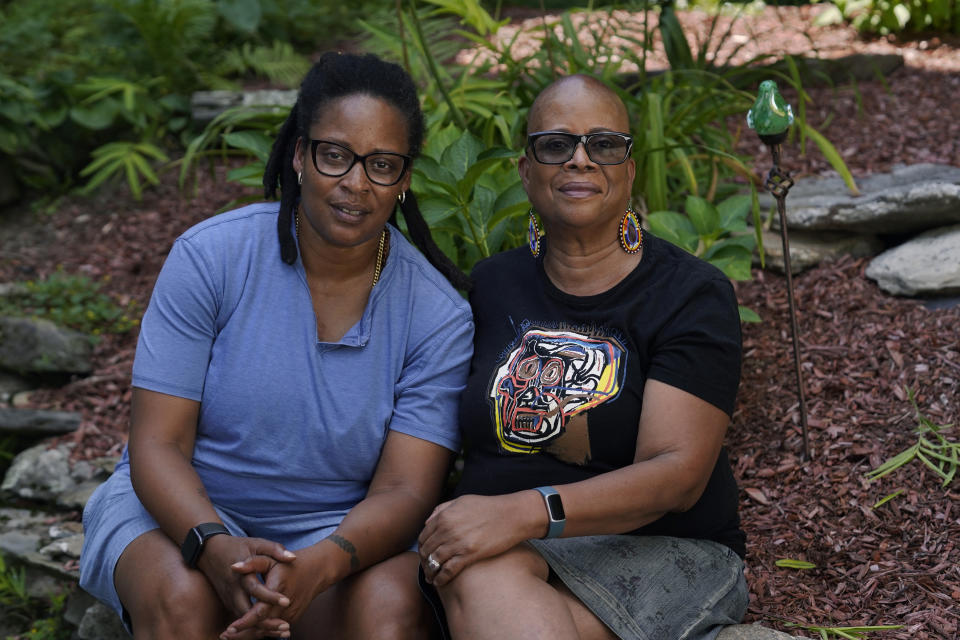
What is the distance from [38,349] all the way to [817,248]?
334cm

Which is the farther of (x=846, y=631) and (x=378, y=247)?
(x=378, y=247)

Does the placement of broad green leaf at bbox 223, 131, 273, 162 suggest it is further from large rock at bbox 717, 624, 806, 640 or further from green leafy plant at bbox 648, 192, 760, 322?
large rock at bbox 717, 624, 806, 640

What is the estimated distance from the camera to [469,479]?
2.36 metres

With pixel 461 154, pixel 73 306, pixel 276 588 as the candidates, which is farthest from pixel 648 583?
pixel 73 306

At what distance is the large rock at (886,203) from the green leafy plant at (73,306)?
2983 mm

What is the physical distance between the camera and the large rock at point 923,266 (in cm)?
330

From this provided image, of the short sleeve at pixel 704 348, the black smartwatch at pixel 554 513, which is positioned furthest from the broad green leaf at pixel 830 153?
the black smartwatch at pixel 554 513

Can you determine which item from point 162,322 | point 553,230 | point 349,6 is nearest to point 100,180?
point 349,6

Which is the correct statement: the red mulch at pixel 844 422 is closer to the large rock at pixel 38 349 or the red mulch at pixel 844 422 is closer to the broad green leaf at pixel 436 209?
the large rock at pixel 38 349

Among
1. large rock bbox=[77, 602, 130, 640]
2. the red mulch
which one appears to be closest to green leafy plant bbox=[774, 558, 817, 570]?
the red mulch

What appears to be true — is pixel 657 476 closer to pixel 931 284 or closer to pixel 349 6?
pixel 931 284

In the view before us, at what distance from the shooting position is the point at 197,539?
2.12 metres

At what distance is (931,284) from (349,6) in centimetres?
470

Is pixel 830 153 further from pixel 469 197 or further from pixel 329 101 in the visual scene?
pixel 329 101
